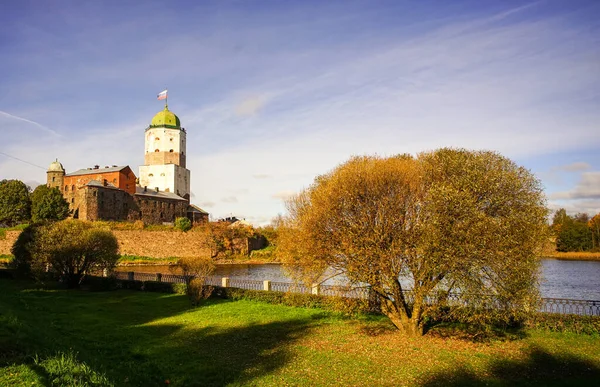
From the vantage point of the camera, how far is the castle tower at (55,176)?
7981cm

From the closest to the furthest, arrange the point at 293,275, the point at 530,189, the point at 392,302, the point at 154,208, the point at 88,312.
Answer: the point at 530,189
the point at 392,302
the point at 293,275
the point at 88,312
the point at 154,208

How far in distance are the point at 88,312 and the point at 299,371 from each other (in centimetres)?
1280

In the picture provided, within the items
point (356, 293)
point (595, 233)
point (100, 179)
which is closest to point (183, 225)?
point (100, 179)

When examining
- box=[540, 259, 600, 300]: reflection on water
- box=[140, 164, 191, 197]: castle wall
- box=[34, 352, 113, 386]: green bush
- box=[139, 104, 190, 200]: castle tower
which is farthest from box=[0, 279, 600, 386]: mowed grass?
box=[139, 104, 190, 200]: castle tower

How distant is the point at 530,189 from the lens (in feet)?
47.8

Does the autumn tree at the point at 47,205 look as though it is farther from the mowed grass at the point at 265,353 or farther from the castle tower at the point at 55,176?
the mowed grass at the point at 265,353

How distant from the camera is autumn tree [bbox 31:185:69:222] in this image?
6650 cm

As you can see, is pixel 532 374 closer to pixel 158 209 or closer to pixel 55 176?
pixel 158 209

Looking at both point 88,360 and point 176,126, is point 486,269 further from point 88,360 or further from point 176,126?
point 176,126

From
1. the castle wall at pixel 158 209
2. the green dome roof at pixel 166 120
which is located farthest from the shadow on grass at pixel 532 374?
the green dome roof at pixel 166 120

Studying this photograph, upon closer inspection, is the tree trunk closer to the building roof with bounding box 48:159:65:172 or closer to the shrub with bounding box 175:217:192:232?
the shrub with bounding box 175:217:192:232

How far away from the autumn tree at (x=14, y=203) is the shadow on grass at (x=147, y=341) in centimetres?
5709

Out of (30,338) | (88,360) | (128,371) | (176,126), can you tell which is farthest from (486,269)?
(176,126)

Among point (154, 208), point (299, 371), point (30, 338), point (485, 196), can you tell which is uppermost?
point (154, 208)
